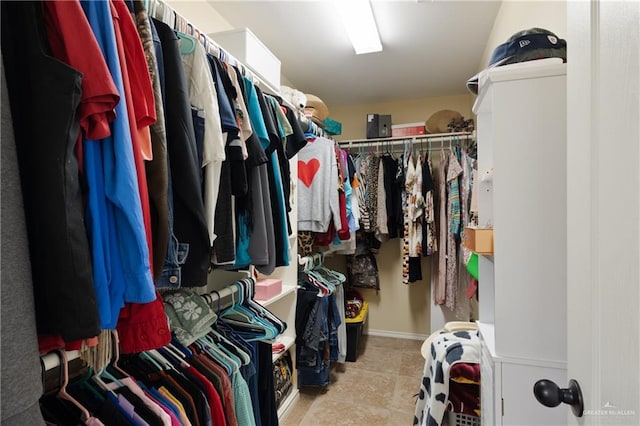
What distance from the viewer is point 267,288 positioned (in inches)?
72.1

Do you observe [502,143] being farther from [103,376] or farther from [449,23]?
[449,23]

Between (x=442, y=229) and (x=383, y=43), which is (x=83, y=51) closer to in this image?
(x=383, y=43)

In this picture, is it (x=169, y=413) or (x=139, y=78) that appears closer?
(x=139, y=78)

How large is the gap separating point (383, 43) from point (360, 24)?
41cm

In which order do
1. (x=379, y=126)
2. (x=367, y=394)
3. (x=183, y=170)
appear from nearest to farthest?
(x=183, y=170)
(x=367, y=394)
(x=379, y=126)

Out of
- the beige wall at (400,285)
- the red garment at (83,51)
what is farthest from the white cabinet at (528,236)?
the beige wall at (400,285)

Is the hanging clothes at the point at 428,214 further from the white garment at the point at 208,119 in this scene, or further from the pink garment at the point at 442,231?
the white garment at the point at 208,119

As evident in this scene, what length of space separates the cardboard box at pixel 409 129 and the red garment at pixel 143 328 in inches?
115

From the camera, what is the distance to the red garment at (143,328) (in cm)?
69

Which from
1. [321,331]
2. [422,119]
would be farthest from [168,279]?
[422,119]

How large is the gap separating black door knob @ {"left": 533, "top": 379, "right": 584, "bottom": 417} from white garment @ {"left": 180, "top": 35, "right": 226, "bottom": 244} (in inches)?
31.3

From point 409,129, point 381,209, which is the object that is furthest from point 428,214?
point 409,129

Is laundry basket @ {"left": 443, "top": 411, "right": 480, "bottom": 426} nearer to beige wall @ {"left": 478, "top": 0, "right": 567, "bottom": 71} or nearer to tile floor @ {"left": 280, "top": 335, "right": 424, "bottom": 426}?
tile floor @ {"left": 280, "top": 335, "right": 424, "bottom": 426}

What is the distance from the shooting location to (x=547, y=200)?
3.27 ft
